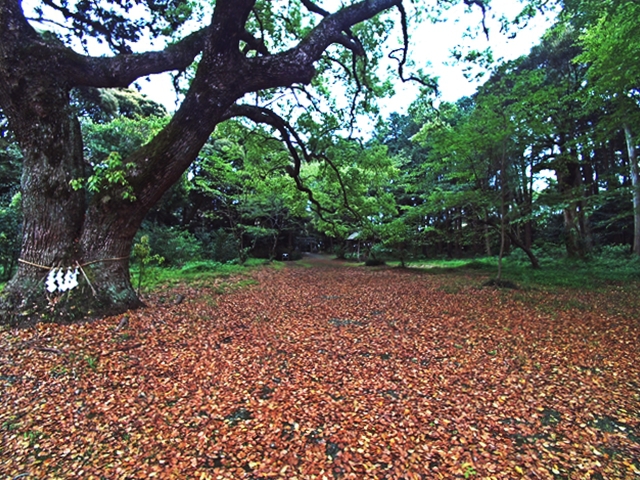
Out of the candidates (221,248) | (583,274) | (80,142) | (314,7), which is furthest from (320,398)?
(221,248)

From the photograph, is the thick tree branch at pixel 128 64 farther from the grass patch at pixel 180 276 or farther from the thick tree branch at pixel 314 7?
the grass patch at pixel 180 276

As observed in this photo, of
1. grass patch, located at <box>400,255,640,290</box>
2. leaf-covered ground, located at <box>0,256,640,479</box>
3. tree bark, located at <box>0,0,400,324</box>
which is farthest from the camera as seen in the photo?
grass patch, located at <box>400,255,640,290</box>

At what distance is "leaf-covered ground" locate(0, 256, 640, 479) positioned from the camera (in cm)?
166

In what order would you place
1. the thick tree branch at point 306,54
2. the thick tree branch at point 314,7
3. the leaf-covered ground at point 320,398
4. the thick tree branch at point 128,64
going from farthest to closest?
the thick tree branch at point 314,7
the thick tree branch at point 306,54
the thick tree branch at point 128,64
the leaf-covered ground at point 320,398

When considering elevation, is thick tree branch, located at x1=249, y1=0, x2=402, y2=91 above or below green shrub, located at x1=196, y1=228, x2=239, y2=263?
above

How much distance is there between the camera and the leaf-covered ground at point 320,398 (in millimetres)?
1659

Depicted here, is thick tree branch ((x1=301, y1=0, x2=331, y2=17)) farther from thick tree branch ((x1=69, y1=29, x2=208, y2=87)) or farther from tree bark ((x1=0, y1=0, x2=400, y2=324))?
thick tree branch ((x1=69, y1=29, x2=208, y2=87))

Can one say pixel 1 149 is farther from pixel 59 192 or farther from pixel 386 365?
pixel 386 365

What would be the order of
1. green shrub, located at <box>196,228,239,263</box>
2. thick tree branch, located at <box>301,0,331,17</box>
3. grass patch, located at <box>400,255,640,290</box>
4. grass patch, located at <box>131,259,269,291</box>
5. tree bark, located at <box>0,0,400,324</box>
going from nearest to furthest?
tree bark, located at <box>0,0,400,324</box>
thick tree branch, located at <box>301,0,331,17</box>
grass patch, located at <box>131,259,269,291</box>
grass patch, located at <box>400,255,640,290</box>
green shrub, located at <box>196,228,239,263</box>

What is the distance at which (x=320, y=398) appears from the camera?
7.54 ft

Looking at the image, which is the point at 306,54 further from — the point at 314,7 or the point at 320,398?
the point at 320,398

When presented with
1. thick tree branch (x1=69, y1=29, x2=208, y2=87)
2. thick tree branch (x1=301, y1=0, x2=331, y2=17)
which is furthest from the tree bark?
thick tree branch (x1=301, y1=0, x2=331, y2=17)

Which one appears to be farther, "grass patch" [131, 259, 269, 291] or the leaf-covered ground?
"grass patch" [131, 259, 269, 291]

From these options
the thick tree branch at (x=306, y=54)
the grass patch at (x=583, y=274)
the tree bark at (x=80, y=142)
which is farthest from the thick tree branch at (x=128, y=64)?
the grass patch at (x=583, y=274)
